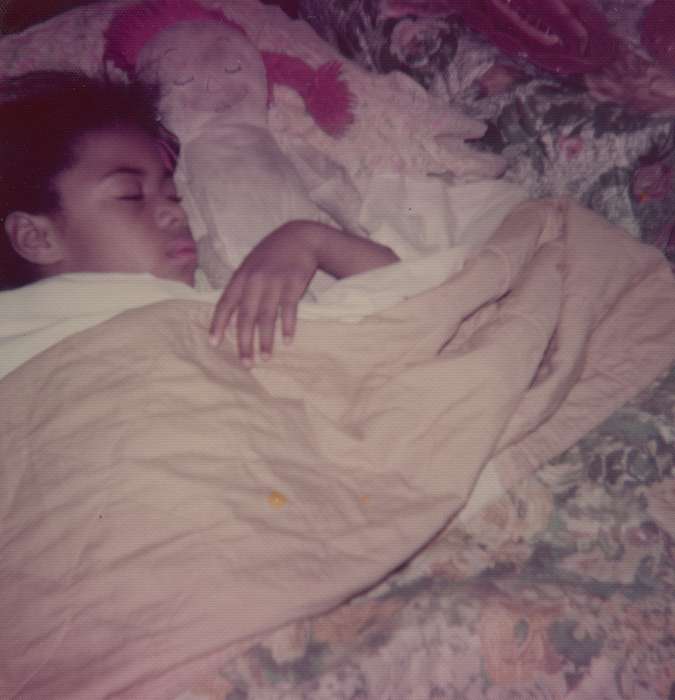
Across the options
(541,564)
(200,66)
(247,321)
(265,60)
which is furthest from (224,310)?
(265,60)

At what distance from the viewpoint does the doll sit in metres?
0.94

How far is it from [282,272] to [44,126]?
46 cm

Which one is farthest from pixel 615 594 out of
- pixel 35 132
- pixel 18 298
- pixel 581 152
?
pixel 35 132

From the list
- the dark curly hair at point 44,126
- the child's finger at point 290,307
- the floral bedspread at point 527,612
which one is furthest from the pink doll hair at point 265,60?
the floral bedspread at point 527,612

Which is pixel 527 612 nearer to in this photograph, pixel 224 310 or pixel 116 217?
pixel 224 310

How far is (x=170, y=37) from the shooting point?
1.01 metres

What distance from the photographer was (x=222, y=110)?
3.37 ft

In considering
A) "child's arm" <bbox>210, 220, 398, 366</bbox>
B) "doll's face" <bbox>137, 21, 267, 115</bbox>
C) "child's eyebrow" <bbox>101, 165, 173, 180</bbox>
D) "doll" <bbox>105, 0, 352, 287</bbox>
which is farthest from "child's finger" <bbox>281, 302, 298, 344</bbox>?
"doll's face" <bbox>137, 21, 267, 115</bbox>

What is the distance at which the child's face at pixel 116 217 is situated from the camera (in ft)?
2.76

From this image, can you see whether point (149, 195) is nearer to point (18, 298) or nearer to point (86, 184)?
point (86, 184)

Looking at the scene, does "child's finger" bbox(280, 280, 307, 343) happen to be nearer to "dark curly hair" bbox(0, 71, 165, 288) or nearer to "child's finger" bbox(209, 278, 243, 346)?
"child's finger" bbox(209, 278, 243, 346)

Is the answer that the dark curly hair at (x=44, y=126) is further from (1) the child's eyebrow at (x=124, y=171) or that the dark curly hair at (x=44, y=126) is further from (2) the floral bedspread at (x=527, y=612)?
(2) the floral bedspread at (x=527, y=612)

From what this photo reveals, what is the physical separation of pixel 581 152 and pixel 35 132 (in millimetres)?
841

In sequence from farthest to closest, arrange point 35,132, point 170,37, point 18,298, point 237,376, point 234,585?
point 170,37, point 35,132, point 18,298, point 237,376, point 234,585
